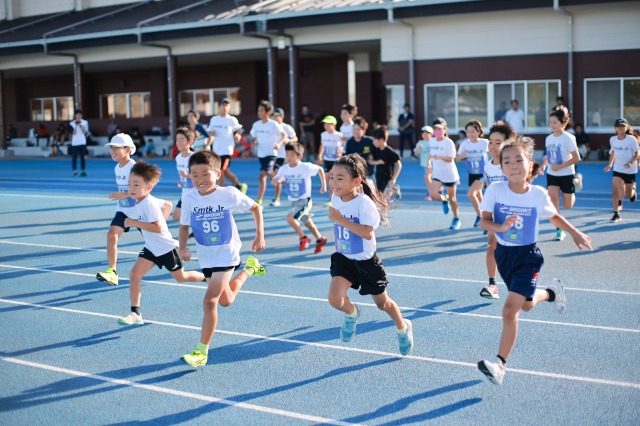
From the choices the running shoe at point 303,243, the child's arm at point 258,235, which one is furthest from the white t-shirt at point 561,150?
the child's arm at point 258,235

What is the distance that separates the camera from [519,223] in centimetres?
602

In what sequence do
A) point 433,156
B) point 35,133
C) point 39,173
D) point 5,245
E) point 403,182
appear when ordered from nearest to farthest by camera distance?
point 5,245 < point 433,156 < point 403,182 < point 39,173 < point 35,133

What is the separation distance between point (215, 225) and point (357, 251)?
1219 millimetres

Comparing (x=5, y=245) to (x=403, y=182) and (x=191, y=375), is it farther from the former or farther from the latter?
(x=403, y=182)

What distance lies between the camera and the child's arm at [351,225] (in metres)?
6.19

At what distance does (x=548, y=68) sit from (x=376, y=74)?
1117 cm

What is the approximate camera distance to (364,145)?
46.3 ft

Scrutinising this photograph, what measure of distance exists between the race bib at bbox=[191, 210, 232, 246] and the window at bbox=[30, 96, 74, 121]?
41.8 metres

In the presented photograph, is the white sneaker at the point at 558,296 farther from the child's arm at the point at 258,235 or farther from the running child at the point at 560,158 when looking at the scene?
the running child at the point at 560,158

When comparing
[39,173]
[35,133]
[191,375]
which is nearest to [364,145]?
[191,375]

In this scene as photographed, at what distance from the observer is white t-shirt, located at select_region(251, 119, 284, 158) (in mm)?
17297

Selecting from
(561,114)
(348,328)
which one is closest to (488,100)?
(561,114)

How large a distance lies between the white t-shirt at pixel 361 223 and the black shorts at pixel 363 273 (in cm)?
5

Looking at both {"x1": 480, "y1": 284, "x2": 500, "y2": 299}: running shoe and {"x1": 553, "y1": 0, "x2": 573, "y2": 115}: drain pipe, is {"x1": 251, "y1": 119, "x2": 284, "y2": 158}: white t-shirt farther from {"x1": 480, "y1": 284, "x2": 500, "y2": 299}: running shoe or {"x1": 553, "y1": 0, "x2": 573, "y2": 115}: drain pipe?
{"x1": 553, "y1": 0, "x2": 573, "y2": 115}: drain pipe
